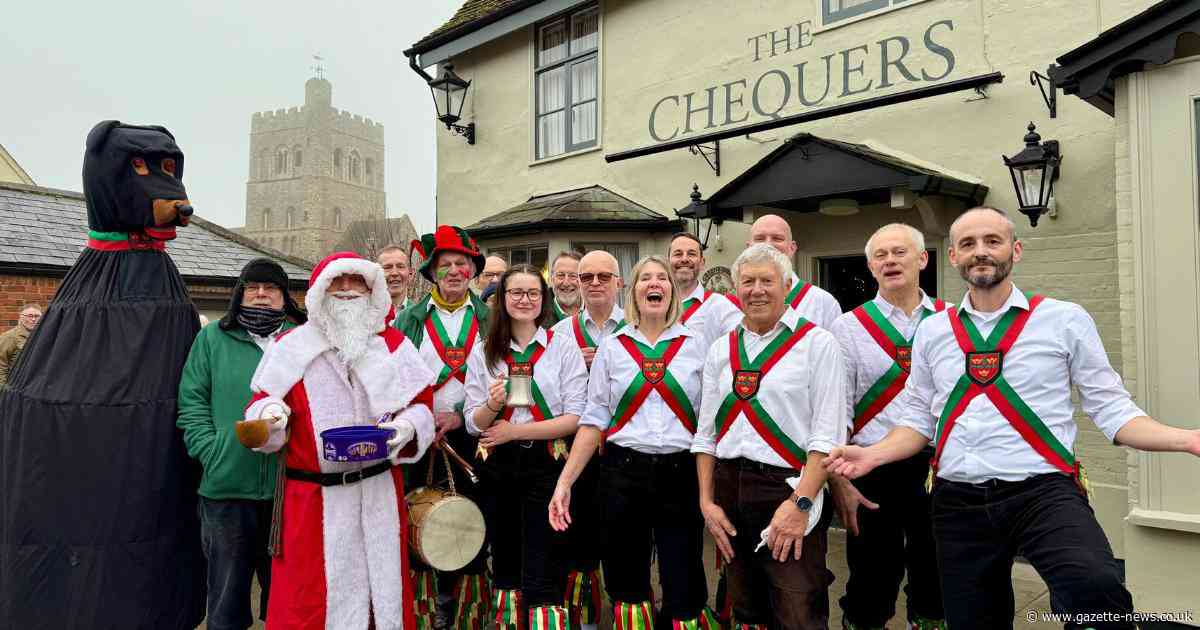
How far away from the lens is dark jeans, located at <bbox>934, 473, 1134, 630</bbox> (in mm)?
2260

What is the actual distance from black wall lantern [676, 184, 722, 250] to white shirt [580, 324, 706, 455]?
12.2 ft

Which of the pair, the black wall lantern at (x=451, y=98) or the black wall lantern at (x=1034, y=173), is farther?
the black wall lantern at (x=451, y=98)

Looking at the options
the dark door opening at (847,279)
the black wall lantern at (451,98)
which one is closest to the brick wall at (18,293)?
the black wall lantern at (451,98)

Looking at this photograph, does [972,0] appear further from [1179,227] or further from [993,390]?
[993,390]

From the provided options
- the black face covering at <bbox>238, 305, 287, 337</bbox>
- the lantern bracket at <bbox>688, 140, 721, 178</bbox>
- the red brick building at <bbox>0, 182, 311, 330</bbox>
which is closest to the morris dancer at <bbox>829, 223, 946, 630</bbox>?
the black face covering at <bbox>238, 305, 287, 337</bbox>

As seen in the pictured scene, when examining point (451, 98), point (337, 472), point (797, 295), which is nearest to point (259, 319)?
point (337, 472)

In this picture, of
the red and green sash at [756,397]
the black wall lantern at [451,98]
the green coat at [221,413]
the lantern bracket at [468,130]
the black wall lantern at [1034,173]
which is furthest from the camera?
the lantern bracket at [468,130]

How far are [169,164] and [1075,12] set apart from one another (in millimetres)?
6052

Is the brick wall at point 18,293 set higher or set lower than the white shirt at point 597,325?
higher

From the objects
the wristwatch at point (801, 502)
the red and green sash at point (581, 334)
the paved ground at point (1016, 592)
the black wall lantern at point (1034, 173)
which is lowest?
the paved ground at point (1016, 592)

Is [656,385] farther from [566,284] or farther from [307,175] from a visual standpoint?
[307,175]

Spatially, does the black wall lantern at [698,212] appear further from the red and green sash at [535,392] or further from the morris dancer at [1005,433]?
the morris dancer at [1005,433]

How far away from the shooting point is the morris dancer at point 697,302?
3893 millimetres

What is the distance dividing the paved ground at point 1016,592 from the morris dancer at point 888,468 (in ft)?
3.03
